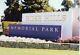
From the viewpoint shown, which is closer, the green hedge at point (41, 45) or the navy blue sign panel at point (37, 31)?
the green hedge at point (41, 45)

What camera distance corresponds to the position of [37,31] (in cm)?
2288

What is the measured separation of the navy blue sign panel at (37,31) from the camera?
21.8 metres

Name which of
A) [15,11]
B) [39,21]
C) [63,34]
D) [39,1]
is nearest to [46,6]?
[39,1]

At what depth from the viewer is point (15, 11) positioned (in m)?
32.8

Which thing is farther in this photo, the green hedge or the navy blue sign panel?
the navy blue sign panel

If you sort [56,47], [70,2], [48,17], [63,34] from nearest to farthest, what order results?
1. [56,47]
2. [63,34]
3. [48,17]
4. [70,2]

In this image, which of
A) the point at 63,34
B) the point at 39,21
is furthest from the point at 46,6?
the point at 63,34

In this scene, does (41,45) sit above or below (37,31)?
below

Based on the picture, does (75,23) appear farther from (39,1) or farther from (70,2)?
(70,2)

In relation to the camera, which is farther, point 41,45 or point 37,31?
point 37,31

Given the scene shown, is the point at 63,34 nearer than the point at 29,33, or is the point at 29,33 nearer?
the point at 63,34

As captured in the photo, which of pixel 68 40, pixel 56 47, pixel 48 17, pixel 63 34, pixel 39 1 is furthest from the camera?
pixel 39 1

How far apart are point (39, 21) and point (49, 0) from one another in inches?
375

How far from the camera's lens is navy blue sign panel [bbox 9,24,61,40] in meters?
21.8
